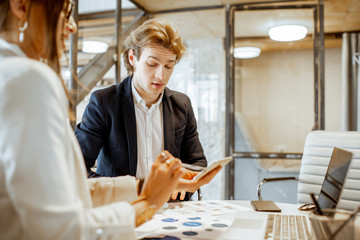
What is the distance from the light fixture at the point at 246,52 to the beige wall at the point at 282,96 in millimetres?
67

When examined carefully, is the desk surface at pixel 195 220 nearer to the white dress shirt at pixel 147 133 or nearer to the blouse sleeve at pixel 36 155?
the white dress shirt at pixel 147 133

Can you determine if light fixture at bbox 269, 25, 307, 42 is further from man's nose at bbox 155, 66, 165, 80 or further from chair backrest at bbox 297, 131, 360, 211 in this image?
man's nose at bbox 155, 66, 165, 80

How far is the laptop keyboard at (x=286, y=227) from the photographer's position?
126cm

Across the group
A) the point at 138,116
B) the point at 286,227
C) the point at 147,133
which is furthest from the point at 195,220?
the point at 138,116

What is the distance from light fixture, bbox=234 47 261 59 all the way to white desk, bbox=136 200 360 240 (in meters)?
2.88

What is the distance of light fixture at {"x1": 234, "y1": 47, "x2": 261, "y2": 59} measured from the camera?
4398 mm

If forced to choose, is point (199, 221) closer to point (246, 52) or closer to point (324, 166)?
point (324, 166)

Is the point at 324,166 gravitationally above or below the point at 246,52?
below

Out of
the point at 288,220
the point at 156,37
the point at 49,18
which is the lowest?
the point at 288,220

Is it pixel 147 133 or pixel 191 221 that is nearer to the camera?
pixel 191 221

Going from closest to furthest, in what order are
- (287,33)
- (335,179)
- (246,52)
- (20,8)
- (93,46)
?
(20,8), (335,179), (93,46), (287,33), (246,52)

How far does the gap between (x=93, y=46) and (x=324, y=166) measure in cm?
262

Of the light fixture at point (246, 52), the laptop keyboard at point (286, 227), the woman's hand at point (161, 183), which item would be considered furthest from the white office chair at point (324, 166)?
the light fixture at point (246, 52)

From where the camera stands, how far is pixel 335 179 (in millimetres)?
1368
